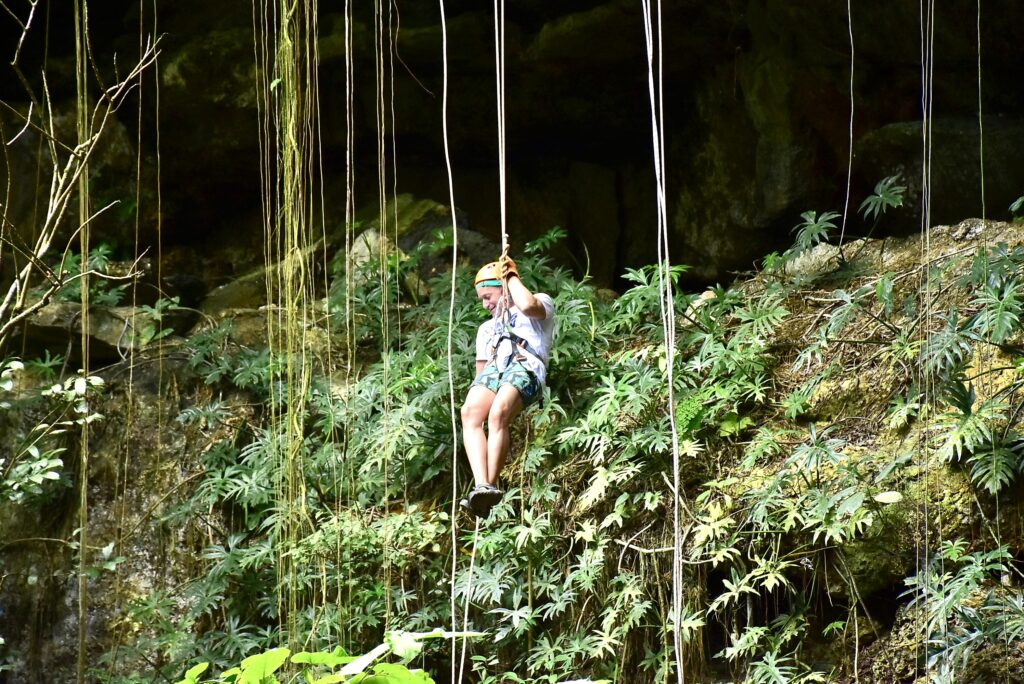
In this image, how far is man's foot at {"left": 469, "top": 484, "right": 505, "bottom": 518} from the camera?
11.9ft

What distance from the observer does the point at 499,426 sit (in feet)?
12.3

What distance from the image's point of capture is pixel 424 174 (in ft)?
24.7

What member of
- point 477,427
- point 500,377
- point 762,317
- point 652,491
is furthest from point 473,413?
point 762,317

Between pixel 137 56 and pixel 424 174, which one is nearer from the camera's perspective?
pixel 137 56

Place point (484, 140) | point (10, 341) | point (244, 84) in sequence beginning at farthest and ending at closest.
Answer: point (484, 140)
point (244, 84)
point (10, 341)

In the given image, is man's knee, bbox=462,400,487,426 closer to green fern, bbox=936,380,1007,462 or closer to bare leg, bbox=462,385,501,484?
bare leg, bbox=462,385,501,484

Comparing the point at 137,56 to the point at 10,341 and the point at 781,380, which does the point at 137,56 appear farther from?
the point at 781,380

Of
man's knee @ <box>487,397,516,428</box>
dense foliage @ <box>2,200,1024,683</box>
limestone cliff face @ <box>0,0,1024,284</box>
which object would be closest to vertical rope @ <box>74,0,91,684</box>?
dense foliage @ <box>2,200,1024,683</box>

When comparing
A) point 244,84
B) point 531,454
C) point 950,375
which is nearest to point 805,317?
point 950,375

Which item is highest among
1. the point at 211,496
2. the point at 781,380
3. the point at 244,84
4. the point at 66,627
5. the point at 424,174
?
the point at 244,84

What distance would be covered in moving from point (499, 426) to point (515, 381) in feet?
0.53

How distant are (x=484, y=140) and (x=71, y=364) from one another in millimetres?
3194

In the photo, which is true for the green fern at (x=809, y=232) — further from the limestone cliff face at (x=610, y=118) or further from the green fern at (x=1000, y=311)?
the limestone cliff face at (x=610, y=118)

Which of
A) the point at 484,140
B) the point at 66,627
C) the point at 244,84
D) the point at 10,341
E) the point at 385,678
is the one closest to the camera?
the point at 385,678
